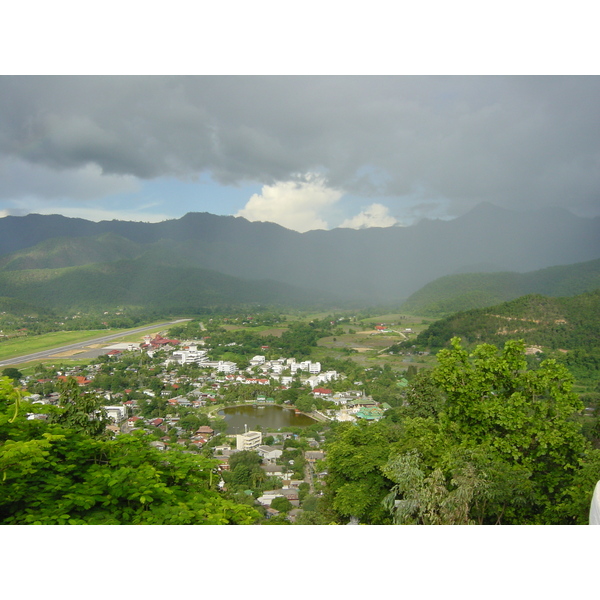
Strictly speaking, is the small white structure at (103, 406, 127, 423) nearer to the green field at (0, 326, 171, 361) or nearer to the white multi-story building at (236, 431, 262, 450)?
the white multi-story building at (236, 431, 262, 450)

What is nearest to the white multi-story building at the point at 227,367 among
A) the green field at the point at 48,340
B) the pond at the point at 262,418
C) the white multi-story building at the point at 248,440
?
the pond at the point at 262,418

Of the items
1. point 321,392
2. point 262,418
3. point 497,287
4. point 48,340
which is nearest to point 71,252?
point 48,340

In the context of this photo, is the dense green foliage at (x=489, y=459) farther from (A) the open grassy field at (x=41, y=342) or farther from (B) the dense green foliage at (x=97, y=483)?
(A) the open grassy field at (x=41, y=342)

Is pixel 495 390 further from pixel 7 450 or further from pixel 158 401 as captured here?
pixel 158 401

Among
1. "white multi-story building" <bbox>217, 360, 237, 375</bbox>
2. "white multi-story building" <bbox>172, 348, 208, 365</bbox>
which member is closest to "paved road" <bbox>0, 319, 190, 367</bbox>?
"white multi-story building" <bbox>172, 348, 208, 365</bbox>

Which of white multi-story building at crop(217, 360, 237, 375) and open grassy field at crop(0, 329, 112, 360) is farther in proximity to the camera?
white multi-story building at crop(217, 360, 237, 375)

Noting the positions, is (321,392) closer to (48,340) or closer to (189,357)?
(189,357)
